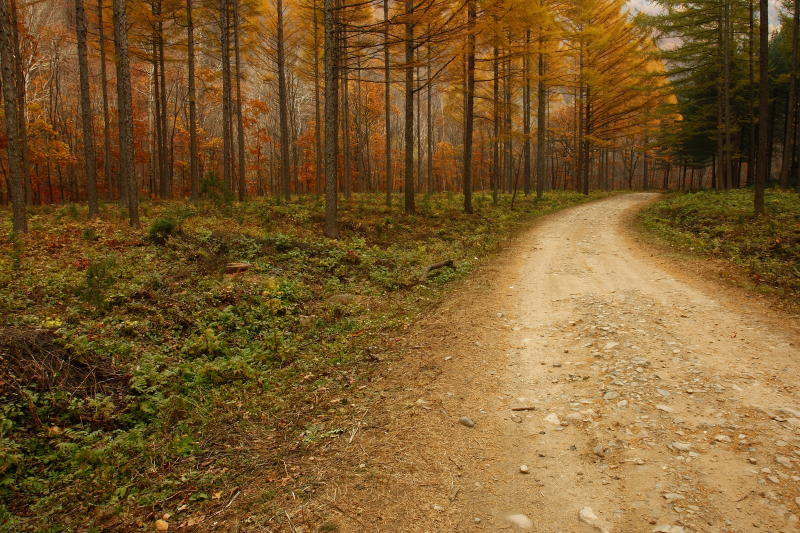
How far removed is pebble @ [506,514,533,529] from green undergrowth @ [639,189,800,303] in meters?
7.21

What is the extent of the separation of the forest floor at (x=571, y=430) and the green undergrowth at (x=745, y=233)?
1933 millimetres

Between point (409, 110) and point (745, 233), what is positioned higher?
point (409, 110)

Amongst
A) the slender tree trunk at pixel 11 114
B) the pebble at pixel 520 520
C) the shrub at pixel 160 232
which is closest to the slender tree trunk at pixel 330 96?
the shrub at pixel 160 232

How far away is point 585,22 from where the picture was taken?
78.4ft

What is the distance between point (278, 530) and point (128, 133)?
527 inches

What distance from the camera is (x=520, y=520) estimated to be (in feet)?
9.25

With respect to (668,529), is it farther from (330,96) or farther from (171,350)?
(330,96)

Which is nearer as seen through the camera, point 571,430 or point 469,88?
point 571,430

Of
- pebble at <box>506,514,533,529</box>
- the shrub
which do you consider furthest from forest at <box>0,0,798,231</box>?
pebble at <box>506,514,533,529</box>

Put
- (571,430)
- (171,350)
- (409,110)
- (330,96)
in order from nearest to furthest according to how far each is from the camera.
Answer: (571,430) → (171,350) → (330,96) → (409,110)

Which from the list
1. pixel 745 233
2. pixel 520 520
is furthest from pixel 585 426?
pixel 745 233

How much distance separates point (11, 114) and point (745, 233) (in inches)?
776

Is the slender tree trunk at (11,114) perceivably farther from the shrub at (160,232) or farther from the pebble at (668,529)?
the pebble at (668,529)

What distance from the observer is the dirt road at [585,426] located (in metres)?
2.87
